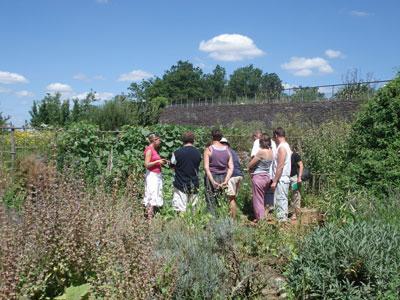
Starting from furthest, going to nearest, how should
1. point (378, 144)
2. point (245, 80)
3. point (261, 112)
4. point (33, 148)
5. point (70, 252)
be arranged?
point (245, 80)
point (261, 112)
point (33, 148)
point (378, 144)
point (70, 252)

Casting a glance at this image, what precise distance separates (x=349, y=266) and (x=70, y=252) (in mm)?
2108

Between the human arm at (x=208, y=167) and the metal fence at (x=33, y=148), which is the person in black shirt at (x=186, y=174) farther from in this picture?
the metal fence at (x=33, y=148)

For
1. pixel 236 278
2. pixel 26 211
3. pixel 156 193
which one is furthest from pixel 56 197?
pixel 156 193

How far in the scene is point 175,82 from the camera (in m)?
96.6

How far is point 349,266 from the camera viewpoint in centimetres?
377

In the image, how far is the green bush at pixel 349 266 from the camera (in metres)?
3.69

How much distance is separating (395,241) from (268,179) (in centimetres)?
419

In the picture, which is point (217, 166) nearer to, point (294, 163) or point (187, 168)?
point (187, 168)

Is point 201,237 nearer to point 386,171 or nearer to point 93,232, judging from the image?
point 93,232

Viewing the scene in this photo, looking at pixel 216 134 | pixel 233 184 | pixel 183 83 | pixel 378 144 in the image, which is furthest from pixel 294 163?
pixel 183 83

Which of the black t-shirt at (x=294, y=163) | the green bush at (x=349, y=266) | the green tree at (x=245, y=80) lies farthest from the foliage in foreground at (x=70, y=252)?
the green tree at (x=245, y=80)

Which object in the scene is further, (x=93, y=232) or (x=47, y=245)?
(x=93, y=232)

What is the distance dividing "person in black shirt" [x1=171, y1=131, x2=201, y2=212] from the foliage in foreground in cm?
393

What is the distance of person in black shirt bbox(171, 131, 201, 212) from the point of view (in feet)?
25.7
